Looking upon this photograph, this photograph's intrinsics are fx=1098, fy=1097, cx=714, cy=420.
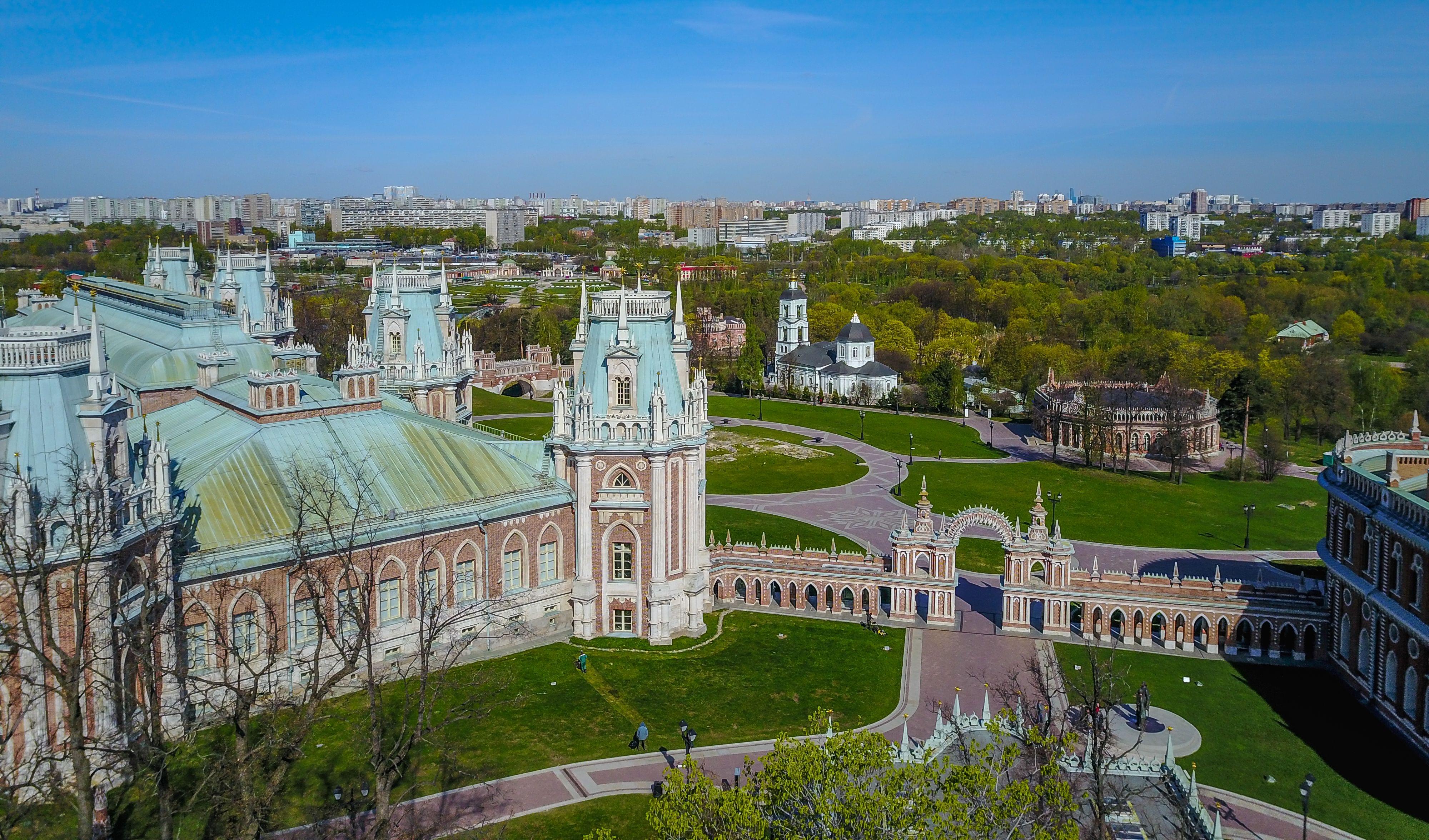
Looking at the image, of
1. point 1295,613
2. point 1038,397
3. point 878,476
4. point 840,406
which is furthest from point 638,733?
point 840,406

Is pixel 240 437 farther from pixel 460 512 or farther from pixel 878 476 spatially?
pixel 878 476

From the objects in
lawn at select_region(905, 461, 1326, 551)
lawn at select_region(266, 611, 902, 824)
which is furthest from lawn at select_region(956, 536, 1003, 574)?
lawn at select_region(266, 611, 902, 824)

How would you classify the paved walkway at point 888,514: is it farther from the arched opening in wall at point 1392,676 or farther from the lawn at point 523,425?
the lawn at point 523,425

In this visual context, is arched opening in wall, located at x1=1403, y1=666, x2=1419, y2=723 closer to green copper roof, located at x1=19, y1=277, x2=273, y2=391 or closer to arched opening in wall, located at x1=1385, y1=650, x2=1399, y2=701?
arched opening in wall, located at x1=1385, y1=650, x2=1399, y2=701

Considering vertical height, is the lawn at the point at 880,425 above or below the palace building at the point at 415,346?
below

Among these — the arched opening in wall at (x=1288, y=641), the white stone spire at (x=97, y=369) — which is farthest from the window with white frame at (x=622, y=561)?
the arched opening in wall at (x=1288, y=641)
